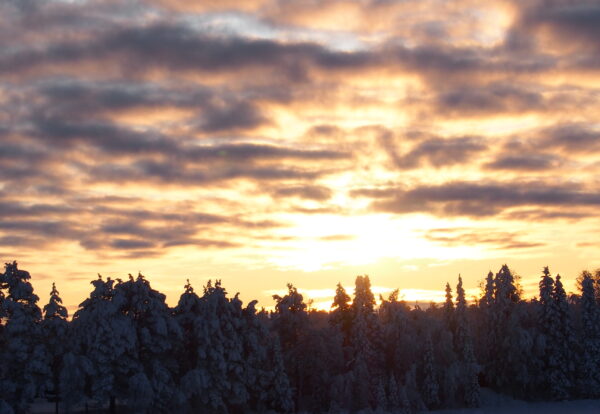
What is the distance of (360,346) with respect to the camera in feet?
357

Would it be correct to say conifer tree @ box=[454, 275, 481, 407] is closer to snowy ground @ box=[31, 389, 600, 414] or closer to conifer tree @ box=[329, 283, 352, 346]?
snowy ground @ box=[31, 389, 600, 414]

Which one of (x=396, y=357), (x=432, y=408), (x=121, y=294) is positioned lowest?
(x=432, y=408)

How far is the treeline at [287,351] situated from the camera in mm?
79500

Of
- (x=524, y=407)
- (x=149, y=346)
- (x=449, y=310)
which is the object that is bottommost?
(x=524, y=407)

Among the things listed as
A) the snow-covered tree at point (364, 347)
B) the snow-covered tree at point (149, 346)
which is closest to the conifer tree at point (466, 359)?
the snow-covered tree at point (364, 347)

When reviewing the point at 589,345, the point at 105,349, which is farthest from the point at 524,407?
the point at 105,349

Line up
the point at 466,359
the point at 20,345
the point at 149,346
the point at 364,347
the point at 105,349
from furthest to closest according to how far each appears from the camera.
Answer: the point at 466,359, the point at 364,347, the point at 149,346, the point at 105,349, the point at 20,345

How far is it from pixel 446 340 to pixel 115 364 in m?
52.6

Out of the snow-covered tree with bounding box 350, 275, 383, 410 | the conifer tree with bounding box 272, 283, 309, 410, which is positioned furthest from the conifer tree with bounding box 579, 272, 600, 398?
the conifer tree with bounding box 272, 283, 309, 410

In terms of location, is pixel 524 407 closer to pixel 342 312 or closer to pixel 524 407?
pixel 524 407

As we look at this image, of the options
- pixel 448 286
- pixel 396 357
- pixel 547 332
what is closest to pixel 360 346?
pixel 396 357

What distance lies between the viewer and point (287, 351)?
103 meters

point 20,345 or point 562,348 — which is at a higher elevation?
point 20,345

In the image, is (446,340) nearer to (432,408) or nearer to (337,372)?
(432,408)
